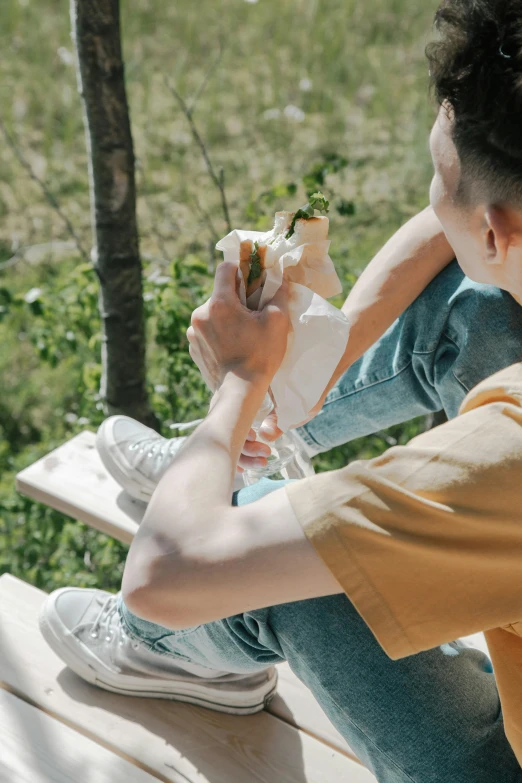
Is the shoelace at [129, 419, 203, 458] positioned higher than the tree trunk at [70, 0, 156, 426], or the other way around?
the tree trunk at [70, 0, 156, 426]

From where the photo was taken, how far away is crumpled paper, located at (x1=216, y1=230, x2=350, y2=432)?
1.37 metres

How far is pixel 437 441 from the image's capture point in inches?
39.3

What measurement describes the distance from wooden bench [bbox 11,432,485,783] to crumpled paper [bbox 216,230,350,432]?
528mm

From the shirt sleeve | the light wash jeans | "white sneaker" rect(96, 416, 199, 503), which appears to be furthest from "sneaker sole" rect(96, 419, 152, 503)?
the shirt sleeve

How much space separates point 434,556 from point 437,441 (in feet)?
0.42

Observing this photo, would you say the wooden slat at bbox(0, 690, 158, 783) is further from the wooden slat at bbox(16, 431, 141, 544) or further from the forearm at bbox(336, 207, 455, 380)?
the forearm at bbox(336, 207, 455, 380)

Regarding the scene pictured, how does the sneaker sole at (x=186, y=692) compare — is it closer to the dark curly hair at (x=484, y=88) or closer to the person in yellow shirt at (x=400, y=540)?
the person in yellow shirt at (x=400, y=540)

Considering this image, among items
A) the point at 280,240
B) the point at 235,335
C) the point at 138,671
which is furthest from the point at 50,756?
the point at 280,240

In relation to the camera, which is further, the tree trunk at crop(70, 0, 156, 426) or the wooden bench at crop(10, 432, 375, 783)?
the tree trunk at crop(70, 0, 156, 426)

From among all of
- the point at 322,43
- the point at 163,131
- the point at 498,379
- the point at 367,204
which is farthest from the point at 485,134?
the point at 322,43

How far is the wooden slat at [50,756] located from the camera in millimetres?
1406

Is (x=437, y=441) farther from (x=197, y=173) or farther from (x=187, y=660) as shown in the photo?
(x=197, y=173)

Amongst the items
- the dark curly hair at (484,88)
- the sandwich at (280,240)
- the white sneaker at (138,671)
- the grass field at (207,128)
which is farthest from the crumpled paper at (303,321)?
the grass field at (207,128)

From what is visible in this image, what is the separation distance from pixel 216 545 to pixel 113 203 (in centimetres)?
115
